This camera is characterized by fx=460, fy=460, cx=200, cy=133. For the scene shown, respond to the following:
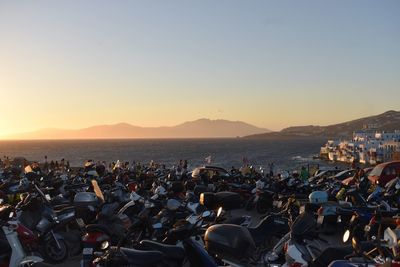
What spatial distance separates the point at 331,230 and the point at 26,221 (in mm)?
6563

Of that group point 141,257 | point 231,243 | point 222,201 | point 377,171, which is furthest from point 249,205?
point 231,243

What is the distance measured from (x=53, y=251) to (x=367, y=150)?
71.1m

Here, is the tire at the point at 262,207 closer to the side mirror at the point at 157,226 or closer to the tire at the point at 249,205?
the tire at the point at 249,205

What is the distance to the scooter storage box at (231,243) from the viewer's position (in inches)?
162

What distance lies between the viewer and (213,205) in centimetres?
869

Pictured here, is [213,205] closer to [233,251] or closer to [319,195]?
[319,195]

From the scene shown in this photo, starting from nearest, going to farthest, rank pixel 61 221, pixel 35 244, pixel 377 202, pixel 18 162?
pixel 35 244, pixel 61 221, pixel 377 202, pixel 18 162

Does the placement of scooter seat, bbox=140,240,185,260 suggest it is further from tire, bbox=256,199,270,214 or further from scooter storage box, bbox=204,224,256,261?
tire, bbox=256,199,270,214

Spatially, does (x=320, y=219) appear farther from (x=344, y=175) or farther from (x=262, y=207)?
(x=344, y=175)

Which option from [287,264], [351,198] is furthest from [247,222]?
[351,198]

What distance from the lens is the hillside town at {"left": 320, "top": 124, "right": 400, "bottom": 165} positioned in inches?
2618

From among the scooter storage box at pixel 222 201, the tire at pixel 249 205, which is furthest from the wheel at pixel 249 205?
the scooter storage box at pixel 222 201

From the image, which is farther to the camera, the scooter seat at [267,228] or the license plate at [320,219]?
the license plate at [320,219]

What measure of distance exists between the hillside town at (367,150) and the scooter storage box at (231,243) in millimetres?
56492
